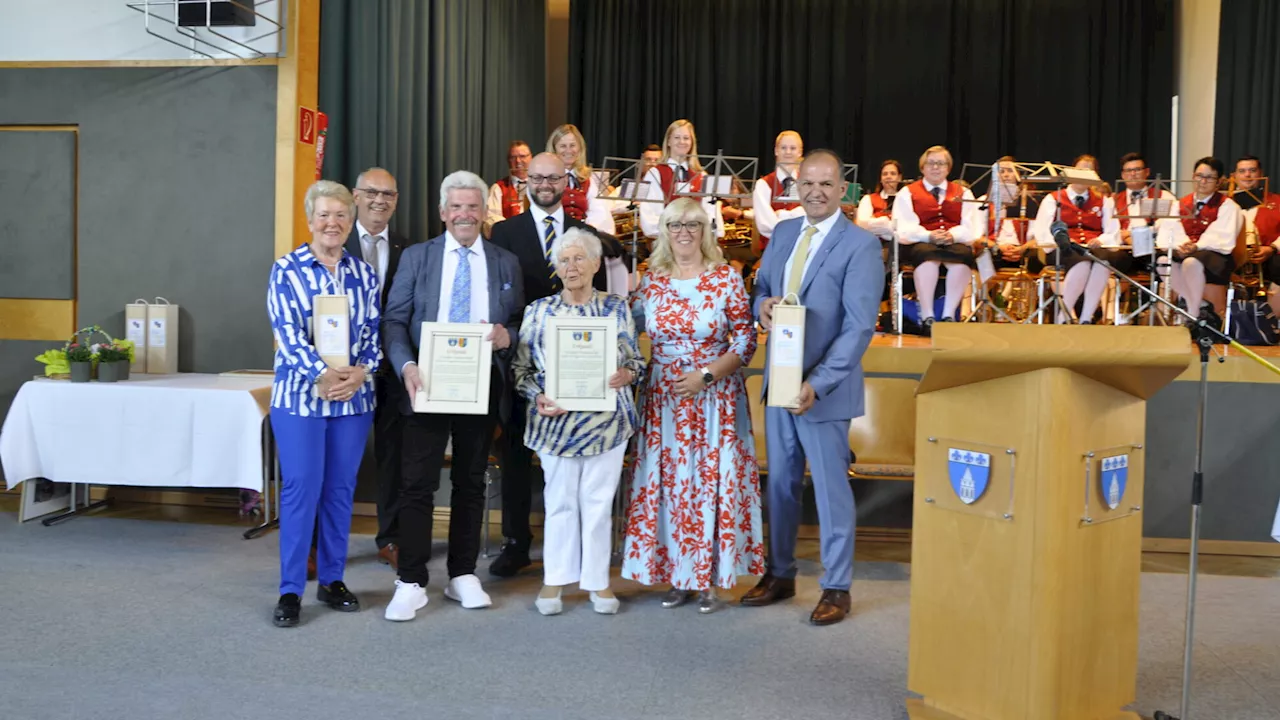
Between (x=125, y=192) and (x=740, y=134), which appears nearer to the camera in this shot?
(x=125, y=192)

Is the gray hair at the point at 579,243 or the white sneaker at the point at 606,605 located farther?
the white sneaker at the point at 606,605

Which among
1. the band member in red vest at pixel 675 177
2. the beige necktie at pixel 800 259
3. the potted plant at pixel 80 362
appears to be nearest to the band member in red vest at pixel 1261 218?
the band member in red vest at pixel 675 177

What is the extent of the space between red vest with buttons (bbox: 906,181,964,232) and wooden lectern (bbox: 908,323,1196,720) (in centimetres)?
472

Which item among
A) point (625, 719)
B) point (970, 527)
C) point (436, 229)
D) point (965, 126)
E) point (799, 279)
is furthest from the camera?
point (965, 126)

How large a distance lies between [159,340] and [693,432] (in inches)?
124

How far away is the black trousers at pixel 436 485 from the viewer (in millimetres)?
3820

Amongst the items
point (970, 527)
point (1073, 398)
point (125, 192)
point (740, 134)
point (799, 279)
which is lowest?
point (970, 527)

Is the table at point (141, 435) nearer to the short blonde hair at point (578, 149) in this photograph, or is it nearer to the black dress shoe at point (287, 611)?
the black dress shoe at point (287, 611)

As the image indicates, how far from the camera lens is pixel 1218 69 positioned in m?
9.38

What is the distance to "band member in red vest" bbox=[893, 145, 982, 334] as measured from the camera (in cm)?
720

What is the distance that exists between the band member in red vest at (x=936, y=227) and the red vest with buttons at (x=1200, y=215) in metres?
1.39

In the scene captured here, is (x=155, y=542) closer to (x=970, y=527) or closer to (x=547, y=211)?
(x=547, y=211)

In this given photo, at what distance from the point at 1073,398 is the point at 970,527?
400mm

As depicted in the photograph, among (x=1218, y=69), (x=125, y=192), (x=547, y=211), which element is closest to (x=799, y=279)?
(x=547, y=211)
